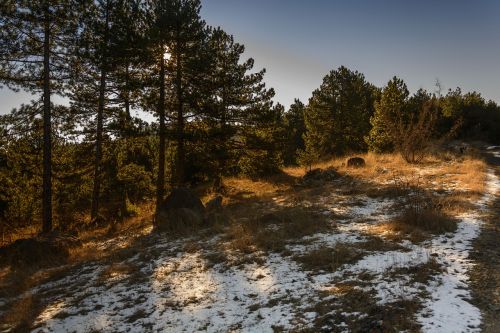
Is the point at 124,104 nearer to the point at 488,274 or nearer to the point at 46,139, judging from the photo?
the point at 46,139

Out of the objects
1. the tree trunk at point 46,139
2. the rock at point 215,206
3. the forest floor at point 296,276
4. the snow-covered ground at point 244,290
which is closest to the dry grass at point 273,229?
the forest floor at point 296,276

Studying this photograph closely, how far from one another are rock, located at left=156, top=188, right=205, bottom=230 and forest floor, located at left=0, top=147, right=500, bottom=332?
78cm

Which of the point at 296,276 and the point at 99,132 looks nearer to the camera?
the point at 296,276

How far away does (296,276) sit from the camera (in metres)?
7.19

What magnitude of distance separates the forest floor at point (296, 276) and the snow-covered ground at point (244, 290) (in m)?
0.03

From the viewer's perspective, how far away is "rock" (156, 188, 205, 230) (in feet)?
40.8

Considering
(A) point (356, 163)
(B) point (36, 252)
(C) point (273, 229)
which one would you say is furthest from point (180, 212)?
(A) point (356, 163)

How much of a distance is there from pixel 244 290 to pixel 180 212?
20.9 feet

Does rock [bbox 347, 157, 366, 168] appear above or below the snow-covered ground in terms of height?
above

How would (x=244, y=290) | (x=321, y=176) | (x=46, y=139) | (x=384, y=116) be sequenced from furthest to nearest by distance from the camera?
(x=384, y=116) < (x=321, y=176) < (x=46, y=139) < (x=244, y=290)

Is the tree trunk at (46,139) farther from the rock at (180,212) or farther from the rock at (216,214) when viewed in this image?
the rock at (216,214)

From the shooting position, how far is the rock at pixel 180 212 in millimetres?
12446

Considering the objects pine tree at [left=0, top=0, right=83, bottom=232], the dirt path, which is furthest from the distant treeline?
the dirt path

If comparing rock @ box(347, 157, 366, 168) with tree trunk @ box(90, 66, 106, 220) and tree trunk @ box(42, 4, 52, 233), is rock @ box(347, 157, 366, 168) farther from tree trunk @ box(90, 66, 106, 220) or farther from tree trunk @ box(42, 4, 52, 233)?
tree trunk @ box(42, 4, 52, 233)
